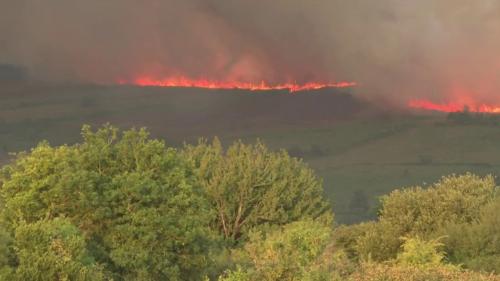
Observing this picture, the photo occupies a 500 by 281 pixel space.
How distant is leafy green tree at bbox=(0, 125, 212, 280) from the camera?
34.6m

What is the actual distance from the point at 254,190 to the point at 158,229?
149 ft

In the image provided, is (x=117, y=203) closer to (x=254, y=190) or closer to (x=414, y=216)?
(x=414, y=216)

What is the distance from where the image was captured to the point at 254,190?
80.8m

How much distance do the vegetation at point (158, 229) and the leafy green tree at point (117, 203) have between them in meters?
0.06

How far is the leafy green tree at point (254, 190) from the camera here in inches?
3061

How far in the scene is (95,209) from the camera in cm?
3528

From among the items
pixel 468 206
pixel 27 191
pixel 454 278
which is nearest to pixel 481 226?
pixel 468 206

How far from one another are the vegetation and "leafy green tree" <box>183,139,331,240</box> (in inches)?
679

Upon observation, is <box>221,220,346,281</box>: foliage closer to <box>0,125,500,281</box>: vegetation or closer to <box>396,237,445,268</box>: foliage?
<box>0,125,500,281</box>: vegetation

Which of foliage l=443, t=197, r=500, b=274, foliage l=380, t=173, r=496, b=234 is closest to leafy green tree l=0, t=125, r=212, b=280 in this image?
foliage l=443, t=197, r=500, b=274

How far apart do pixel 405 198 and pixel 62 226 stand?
3638cm

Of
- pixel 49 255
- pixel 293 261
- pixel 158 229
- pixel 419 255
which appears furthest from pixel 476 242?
pixel 49 255

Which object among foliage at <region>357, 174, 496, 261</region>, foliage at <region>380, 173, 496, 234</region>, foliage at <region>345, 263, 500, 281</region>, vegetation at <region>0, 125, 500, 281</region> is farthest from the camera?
foliage at <region>380, 173, 496, 234</region>

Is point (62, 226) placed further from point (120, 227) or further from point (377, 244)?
point (377, 244)
